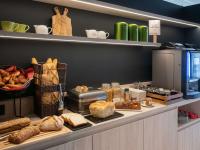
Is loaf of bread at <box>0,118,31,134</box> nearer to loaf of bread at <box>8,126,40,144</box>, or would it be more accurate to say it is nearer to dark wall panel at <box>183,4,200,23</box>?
loaf of bread at <box>8,126,40,144</box>

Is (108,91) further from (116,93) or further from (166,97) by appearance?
(166,97)

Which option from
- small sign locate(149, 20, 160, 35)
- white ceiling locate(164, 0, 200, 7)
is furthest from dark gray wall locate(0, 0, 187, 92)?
white ceiling locate(164, 0, 200, 7)

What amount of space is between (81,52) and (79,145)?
37.8 inches

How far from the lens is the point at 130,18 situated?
2.39 m

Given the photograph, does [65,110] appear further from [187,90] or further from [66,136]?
[187,90]

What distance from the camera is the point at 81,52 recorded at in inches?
78.3

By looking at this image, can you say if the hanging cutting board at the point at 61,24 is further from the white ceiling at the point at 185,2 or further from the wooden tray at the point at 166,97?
the white ceiling at the point at 185,2

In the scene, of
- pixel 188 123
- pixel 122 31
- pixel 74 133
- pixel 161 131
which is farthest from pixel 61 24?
pixel 188 123

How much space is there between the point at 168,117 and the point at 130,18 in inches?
47.3

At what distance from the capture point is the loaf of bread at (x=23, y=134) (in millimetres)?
1120

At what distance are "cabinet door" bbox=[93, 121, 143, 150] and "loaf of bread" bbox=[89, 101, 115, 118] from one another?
135 millimetres

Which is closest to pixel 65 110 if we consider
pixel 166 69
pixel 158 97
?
pixel 158 97

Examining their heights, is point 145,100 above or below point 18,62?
below

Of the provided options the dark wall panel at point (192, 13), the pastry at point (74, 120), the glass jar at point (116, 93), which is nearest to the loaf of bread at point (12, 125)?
the pastry at point (74, 120)
